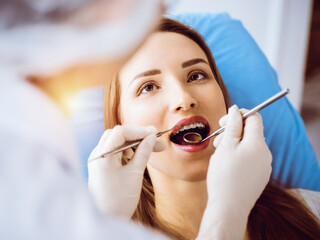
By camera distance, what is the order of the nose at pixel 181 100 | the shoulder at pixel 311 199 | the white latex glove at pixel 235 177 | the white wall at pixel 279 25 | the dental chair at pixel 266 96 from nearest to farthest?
the white latex glove at pixel 235 177, the nose at pixel 181 100, the shoulder at pixel 311 199, the dental chair at pixel 266 96, the white wall at pixel 279 25

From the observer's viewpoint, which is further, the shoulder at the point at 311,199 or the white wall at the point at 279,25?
the white wall at the point at 279,25

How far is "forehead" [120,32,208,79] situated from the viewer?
0.60 meters

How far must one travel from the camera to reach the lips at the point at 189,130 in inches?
23.3

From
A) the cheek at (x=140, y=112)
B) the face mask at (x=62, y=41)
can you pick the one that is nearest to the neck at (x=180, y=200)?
the cheek at (x=140, y=112)

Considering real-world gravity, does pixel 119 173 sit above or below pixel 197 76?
below

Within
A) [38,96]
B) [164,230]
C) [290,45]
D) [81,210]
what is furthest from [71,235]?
[290,45]

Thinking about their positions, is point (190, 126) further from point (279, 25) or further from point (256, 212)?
point (279, 25)

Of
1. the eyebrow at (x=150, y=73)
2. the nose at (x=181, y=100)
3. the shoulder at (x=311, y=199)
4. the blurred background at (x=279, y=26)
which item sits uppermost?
the blurred background at (x=279, y=26)

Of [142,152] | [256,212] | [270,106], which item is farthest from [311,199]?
[142,152]

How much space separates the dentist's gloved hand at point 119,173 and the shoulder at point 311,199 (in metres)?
0.46

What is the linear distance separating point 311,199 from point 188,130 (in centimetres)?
41

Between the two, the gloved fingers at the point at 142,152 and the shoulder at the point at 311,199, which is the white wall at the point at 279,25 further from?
the gloved fingers at the point at 142,152

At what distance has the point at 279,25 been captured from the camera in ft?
4.05

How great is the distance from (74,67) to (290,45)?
3.87 feet
